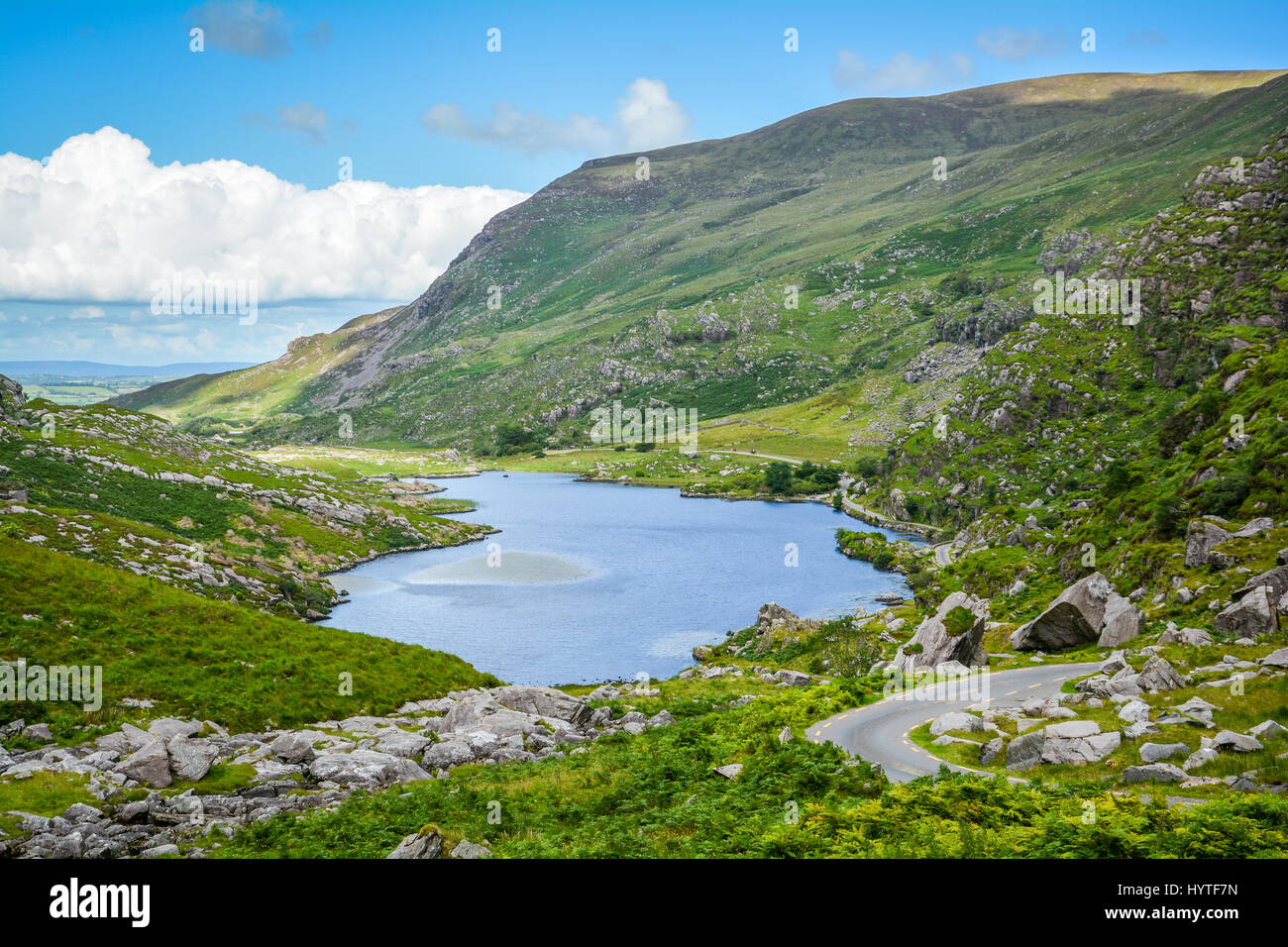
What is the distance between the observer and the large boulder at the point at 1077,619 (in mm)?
46094

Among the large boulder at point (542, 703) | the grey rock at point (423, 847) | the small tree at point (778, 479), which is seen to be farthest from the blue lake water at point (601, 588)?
the grey rock at point (423, 847)

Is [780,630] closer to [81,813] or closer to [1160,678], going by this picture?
[1160,678]

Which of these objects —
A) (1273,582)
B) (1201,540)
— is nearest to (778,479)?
(1201,540)

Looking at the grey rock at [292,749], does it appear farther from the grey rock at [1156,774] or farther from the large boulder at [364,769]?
the grey rock at [1156,774]

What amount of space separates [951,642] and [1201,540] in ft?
46.6

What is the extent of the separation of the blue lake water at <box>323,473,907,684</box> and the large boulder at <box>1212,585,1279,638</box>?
1678 inches

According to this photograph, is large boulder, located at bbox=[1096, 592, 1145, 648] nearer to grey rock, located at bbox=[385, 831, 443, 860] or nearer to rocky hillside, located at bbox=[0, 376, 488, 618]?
grey rock, located at bbox=[385, 831, 443, 860]

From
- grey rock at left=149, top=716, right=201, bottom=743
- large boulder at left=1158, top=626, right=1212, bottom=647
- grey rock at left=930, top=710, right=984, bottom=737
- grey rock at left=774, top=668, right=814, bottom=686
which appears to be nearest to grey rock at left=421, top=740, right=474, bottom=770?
grey rock at left=149, top=716, right=201, bottom=743

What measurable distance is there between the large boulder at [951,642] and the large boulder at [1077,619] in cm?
296

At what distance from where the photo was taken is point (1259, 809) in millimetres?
16406

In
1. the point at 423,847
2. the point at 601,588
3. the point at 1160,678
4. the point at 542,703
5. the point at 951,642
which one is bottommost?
the point at 601,588

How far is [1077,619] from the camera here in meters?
46.2

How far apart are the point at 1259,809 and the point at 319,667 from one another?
124ft
